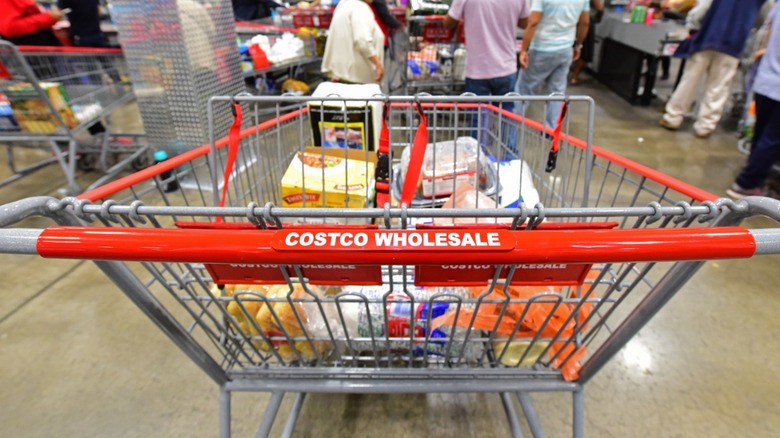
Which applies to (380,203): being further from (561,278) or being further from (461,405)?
(461,405)

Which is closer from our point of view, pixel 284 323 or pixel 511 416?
pixel 284 323

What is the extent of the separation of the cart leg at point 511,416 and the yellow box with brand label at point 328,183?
83 centimetres

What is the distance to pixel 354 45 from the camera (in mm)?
3340

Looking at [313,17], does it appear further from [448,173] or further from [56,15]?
[448,173]

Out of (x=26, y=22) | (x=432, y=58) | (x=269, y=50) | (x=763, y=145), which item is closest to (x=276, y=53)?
(x=269, y=50)

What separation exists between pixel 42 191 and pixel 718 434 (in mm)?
4390

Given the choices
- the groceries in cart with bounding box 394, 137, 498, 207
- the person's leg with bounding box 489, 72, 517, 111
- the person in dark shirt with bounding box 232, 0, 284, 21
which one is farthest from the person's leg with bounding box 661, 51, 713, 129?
the person in dark shirt with bounding box 232, 0, 284, 21

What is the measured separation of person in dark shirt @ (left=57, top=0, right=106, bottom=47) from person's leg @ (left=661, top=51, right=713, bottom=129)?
571 cm

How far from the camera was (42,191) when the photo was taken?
3.17 meters

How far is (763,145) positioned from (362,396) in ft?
10.5

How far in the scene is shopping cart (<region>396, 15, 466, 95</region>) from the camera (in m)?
3.92

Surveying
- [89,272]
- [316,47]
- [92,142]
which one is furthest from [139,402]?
[316,47]

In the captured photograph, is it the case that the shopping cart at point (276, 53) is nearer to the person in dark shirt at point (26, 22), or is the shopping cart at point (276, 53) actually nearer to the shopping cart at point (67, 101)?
the shopping cart at point (67, 101)

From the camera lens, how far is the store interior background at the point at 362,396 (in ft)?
4.89
